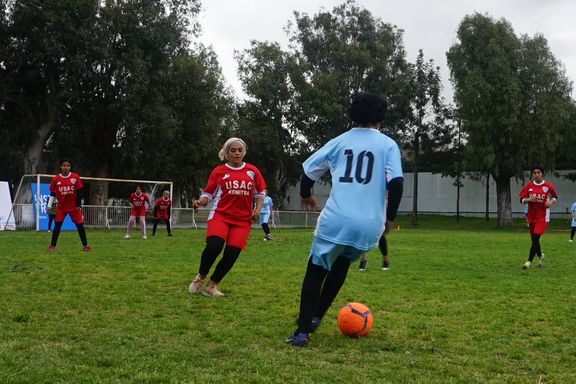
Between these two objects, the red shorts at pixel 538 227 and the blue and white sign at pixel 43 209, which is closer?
the red shorts at pixel 538 227

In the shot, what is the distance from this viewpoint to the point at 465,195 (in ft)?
176

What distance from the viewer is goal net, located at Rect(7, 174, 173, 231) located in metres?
27.1

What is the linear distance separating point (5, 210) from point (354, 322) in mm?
25241

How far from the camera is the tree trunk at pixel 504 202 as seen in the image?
43947 mm

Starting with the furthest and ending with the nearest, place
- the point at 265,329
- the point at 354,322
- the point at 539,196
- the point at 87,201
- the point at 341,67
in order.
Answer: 1. the point at 341,67
2. the point at 87,201
3. the point at 539,196
4. the point at 265,329
5. the point at 354,322

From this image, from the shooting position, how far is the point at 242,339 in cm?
516

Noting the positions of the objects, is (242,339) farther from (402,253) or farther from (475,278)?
(402,253)

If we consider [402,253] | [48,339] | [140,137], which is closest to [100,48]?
[140,137]

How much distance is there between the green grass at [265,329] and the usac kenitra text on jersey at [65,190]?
272 cm

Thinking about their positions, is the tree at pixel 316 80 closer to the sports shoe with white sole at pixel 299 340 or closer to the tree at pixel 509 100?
the tree at pixel 509 100

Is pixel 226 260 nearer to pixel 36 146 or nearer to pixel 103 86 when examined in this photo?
pixel 103 86

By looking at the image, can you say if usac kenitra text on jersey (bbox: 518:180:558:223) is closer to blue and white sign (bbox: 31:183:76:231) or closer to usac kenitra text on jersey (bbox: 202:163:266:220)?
usac kenitra text on jersey (bbox: 202:163:266:220)

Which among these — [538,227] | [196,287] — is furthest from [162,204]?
[196,287]

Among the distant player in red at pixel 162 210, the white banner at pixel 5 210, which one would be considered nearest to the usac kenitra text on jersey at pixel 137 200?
the distant player in red at pixel 162 210
